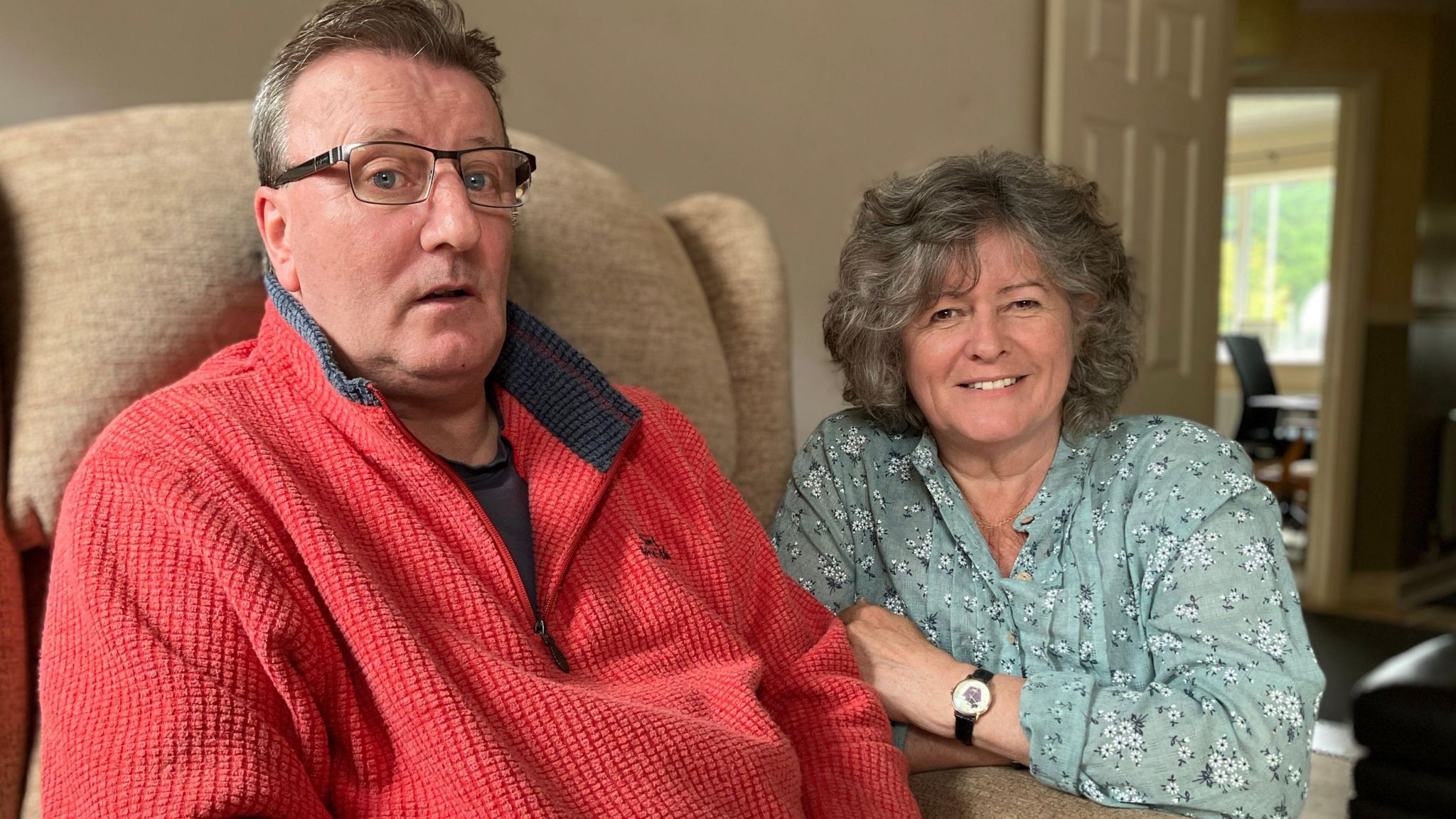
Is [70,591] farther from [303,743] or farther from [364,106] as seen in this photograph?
[364,106]

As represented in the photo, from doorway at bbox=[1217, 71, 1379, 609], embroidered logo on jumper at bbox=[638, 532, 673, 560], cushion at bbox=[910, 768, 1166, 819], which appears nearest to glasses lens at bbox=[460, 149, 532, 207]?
embroidered logo on jumper at bbox=[638, 532, 673, 560]

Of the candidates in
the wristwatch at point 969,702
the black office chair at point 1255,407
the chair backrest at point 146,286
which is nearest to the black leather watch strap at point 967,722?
the wristwatch at point 969,702

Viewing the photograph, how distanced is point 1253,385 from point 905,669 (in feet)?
20.7

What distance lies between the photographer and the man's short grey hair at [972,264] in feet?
4.28

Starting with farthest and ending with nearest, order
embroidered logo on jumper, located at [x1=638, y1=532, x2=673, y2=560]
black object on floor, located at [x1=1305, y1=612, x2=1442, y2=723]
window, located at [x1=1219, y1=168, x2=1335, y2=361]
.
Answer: window, located at [x1=1219, y1=168, x2=1335, y2=361], black object on floor, located at [x1=1305, y1=612, x2=1442, y2=723], embroidered logo on jumper, located at [x1=638, y1=532, x2=673, y2=560]

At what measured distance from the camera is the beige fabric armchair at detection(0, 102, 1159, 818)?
3.70 feet

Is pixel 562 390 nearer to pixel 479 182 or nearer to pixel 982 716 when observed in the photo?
pixel 479 182

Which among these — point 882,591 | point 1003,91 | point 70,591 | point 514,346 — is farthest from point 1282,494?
point 70,591

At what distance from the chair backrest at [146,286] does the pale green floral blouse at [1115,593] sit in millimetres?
236

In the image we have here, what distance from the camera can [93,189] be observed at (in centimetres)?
121

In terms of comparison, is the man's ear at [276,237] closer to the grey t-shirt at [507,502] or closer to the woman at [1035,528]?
the grey t-shirt at [507,502]

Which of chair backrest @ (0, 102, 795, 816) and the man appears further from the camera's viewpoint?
chair backrest @ (0, 102, 795, 816)

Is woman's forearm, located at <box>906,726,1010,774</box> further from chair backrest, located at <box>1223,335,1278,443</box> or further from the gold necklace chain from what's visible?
chair backrest, located at <box>1223,335,1278,443</box>

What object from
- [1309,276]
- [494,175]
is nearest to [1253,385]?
[1309,276]
